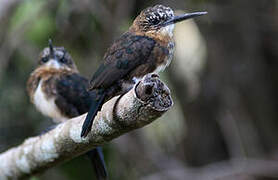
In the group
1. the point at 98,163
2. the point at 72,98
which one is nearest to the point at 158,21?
Result: the point at 98,163

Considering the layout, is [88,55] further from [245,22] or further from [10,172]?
[10,172]

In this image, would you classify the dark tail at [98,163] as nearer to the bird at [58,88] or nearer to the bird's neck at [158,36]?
the bird at [58,88]

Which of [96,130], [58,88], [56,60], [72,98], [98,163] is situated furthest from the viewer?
[56,60]

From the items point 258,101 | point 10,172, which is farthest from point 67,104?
point 258,101

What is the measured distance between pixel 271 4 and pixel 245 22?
0.33 metres

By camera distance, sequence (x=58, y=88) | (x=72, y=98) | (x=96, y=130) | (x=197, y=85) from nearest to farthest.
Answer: (x=96, y=130) → (x=72, y=98) → (x=58, y=88) → (x=197, y=85)

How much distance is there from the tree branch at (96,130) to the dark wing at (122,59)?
0.63 feet

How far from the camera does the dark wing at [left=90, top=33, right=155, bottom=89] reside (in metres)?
2.87

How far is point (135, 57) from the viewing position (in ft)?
9.83

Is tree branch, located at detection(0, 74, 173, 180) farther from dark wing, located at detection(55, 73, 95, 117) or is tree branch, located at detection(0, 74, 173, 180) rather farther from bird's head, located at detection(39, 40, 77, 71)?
bird's head, located at detection(39, 40, 77, 71)

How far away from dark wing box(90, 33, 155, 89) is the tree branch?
0.63 ft

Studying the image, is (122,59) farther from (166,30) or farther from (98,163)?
(98,163)

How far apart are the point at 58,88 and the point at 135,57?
173 centimetres

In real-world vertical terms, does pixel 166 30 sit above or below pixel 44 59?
below
